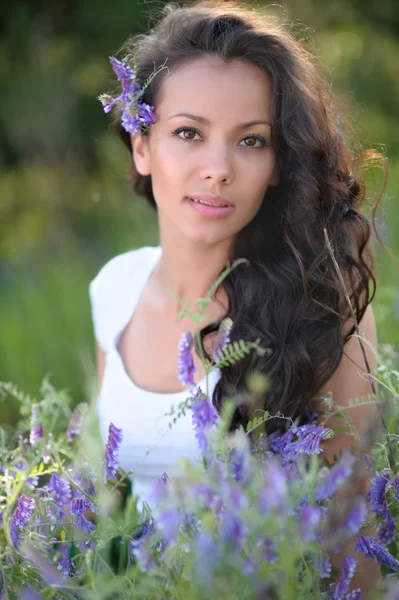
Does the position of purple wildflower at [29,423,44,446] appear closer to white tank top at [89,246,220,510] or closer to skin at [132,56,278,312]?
white tank top at [89,246,220,510]

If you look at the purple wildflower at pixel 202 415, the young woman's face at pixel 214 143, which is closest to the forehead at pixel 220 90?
the young woman's face at pixel 214 143

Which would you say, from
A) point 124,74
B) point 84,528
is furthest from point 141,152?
point 84,528

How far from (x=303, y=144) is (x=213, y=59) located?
0.31m

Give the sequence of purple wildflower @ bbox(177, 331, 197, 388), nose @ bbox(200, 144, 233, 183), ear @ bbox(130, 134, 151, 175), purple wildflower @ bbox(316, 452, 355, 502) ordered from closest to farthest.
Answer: purple wildflower @ bbox(316, 452, 355, 502) → purple wildflower @ bbox(177, 331, 197, 388) → nose @ bbox(200, 144, 233, 183) → ear @ bbox(130, 134, 151, 175)

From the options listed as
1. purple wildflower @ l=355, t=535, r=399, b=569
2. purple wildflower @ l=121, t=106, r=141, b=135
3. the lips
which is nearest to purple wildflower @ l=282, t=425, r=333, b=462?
purple wildflower @ l=355, t=535, r=399, b=569

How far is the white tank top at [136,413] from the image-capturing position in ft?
6.89

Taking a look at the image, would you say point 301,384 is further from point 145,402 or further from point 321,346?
point 145,402

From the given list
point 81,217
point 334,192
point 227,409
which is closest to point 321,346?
point 334,192

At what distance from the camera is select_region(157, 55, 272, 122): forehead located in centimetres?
191

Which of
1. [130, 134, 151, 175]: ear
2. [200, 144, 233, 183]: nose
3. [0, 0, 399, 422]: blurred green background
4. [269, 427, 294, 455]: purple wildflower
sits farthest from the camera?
[0, 0, 399, 422]: blurred green background

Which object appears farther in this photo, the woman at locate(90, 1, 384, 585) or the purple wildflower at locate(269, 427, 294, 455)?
the woman at locate(90, 1, 384, 585)

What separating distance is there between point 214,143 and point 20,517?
1.01 metres

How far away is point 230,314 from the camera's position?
2070 millimetres

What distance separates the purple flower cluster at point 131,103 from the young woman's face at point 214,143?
0.06m
